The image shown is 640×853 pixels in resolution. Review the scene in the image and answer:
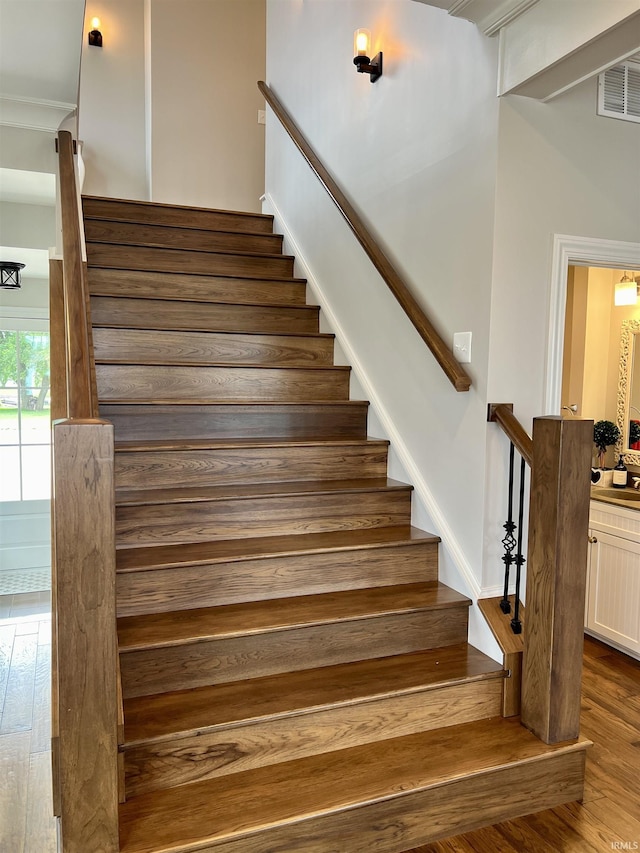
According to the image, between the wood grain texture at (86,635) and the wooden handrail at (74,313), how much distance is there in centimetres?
14

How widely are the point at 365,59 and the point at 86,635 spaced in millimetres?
2863

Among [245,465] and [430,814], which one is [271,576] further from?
[430,814]

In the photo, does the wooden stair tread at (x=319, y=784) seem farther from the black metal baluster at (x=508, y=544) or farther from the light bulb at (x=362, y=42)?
the light bulb at (x=362, y=42)

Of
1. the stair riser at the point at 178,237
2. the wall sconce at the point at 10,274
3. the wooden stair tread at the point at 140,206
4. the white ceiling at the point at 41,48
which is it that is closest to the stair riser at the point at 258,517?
the white ceiling at the point at 41,48

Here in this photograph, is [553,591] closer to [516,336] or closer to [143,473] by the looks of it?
[516,336]

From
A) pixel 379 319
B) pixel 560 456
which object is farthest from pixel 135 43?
pixel 560 456

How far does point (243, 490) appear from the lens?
2635mm

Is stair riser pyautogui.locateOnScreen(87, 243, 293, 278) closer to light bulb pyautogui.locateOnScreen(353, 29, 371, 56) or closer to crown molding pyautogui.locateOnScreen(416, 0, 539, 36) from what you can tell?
light bulb pyautogui.locateOnScreen(353, 29, 371, 56)

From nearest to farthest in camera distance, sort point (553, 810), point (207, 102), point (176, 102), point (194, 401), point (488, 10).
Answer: point (553, 810)
point (488, 10)
point (194, 401)
point (176, 102)
point (207, 102)

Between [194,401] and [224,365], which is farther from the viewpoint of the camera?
[224,365]

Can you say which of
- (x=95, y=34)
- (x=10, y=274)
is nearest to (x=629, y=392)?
(x=10, y=274)

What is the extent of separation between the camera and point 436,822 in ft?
6.23

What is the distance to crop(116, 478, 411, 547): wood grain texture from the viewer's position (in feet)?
7.91

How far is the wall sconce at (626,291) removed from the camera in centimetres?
365
